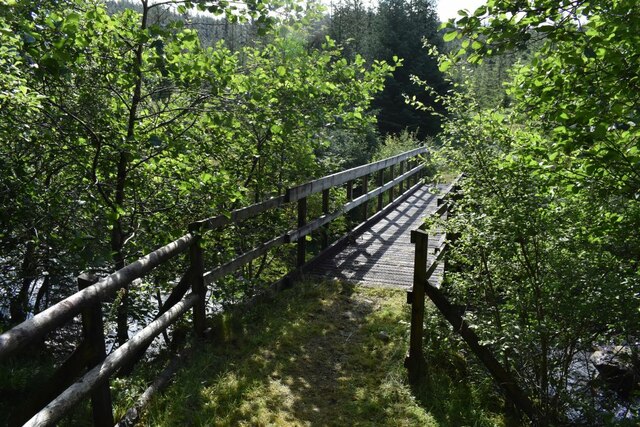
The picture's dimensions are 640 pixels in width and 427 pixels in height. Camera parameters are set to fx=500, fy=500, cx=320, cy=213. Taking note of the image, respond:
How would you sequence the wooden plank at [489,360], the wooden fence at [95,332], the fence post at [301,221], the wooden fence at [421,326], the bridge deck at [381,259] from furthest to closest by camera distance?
the bridge deck at [381,259]
the fence post at [301,221]
the wooden fence at [421,326]
the wooden plank at [489,360]
the wooden fence at [95,332]

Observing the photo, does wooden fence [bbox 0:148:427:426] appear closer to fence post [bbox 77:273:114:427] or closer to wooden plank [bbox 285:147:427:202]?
fence post [bbox 77:273:114:427]

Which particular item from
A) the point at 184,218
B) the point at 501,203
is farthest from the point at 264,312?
the point at 501,203

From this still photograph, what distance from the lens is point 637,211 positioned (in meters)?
3.48

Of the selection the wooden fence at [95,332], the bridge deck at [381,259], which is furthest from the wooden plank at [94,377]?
the bridge deck at [381,259]

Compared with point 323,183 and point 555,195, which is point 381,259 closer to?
point 323,183

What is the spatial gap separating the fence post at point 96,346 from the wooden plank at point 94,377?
81mm

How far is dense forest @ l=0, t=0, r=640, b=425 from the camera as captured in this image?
3.20 metres

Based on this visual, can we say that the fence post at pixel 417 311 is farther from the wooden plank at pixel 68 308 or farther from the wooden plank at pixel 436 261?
the wooden plank at pixel 68 308

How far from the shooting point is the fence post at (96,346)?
9.86 feet

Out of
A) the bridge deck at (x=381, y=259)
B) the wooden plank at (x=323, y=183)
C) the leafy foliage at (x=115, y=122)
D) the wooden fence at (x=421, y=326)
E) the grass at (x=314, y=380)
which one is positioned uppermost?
the leafy foliage at (x=115, y=122)

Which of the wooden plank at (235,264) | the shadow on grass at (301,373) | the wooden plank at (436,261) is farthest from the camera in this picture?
the wooden plank at (436,261)

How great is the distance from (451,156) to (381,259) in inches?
143

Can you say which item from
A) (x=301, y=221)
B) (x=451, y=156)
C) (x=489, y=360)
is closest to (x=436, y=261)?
(x=451, y=156)

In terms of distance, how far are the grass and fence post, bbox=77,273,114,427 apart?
39 centimetres
